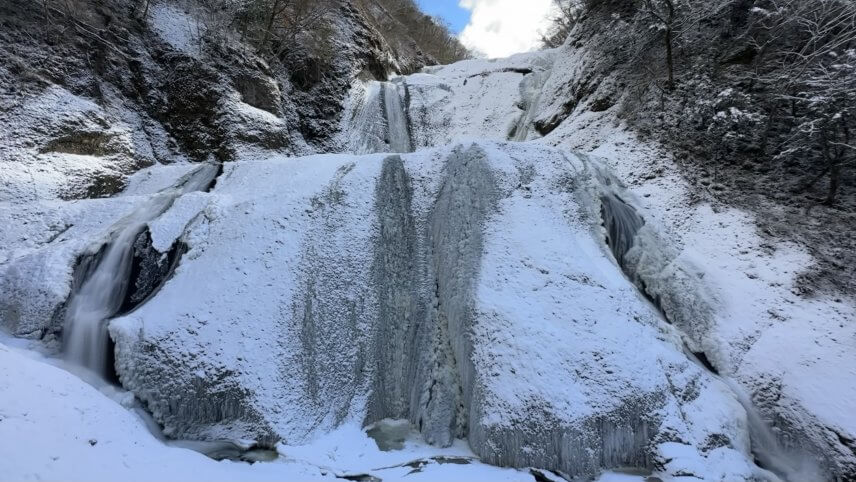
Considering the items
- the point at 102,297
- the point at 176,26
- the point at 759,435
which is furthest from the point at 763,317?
the point at 176,26

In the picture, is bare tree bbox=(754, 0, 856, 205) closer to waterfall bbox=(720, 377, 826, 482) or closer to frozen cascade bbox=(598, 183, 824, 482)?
frozen cascade bbox=(598, 183, 824, 482)

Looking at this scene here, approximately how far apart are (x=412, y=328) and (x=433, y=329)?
0.37 metres

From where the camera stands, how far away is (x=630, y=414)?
5.88 meters

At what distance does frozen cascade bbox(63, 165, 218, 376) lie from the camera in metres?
6.70

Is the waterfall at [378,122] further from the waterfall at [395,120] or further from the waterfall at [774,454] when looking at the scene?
the waterfall at [774,454]

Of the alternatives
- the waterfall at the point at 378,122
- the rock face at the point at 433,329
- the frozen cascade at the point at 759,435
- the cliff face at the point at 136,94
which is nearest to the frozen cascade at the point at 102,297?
the rock face at the point at 433,329

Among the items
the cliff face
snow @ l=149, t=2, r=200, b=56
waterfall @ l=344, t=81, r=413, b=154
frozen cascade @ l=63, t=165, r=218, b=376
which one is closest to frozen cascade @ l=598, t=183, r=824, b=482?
frozen cascade @ l=63, t=165, r=218, b=376

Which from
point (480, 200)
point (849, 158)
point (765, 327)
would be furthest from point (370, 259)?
point (849, 158)

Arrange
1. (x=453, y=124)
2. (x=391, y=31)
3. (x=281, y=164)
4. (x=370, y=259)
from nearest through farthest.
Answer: (x=370, y=259) < (x=281, y=164) < (x=453, y=124) < (x=391, y=31)

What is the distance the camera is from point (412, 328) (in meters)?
7.58

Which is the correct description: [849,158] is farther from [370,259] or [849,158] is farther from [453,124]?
[453,124]

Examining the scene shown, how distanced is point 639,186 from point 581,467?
6.81m

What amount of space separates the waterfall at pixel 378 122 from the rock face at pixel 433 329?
8927 mm

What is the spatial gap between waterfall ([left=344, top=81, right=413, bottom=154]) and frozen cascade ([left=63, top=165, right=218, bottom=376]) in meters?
9.94
